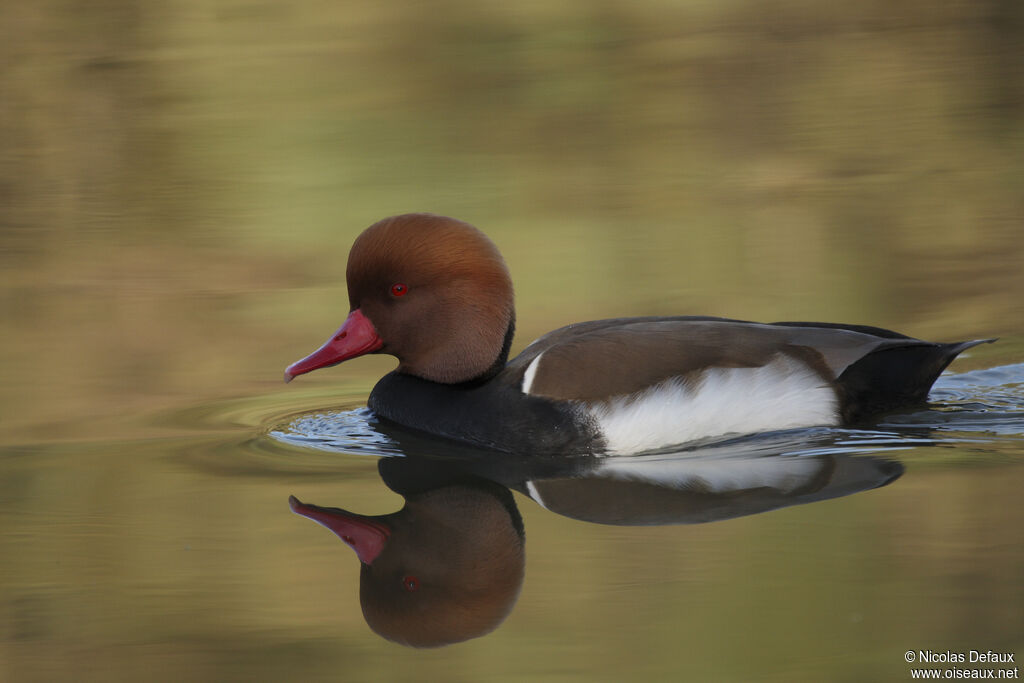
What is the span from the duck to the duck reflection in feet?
0.49

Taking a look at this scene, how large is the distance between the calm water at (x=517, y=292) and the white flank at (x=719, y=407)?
112 millimetres

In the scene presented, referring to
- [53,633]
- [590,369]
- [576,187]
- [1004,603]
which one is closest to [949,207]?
[576,187]

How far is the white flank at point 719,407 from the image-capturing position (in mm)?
5289

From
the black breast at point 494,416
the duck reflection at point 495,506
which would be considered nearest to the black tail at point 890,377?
the duck reflection at point 495,506

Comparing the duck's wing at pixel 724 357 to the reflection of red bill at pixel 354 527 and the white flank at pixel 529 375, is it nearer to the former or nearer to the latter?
the white flank at pixel 529 375

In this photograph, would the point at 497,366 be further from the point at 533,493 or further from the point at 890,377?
the point at 890,377

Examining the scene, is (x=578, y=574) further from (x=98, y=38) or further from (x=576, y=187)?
(x=98, y=38)

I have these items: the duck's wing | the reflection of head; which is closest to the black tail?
the duck's wing

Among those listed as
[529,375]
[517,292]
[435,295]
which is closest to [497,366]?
[529,375]

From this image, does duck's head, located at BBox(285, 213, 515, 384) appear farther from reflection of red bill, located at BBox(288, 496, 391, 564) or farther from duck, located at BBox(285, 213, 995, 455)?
reflection of red bill, located at BBox(288, 496, 391, 564)

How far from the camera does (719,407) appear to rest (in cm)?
541

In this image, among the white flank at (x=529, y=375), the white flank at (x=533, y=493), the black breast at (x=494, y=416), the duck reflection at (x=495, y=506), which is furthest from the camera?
the white flank at (x=529, y=375)

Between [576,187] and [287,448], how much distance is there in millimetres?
5748

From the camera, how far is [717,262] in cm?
914
